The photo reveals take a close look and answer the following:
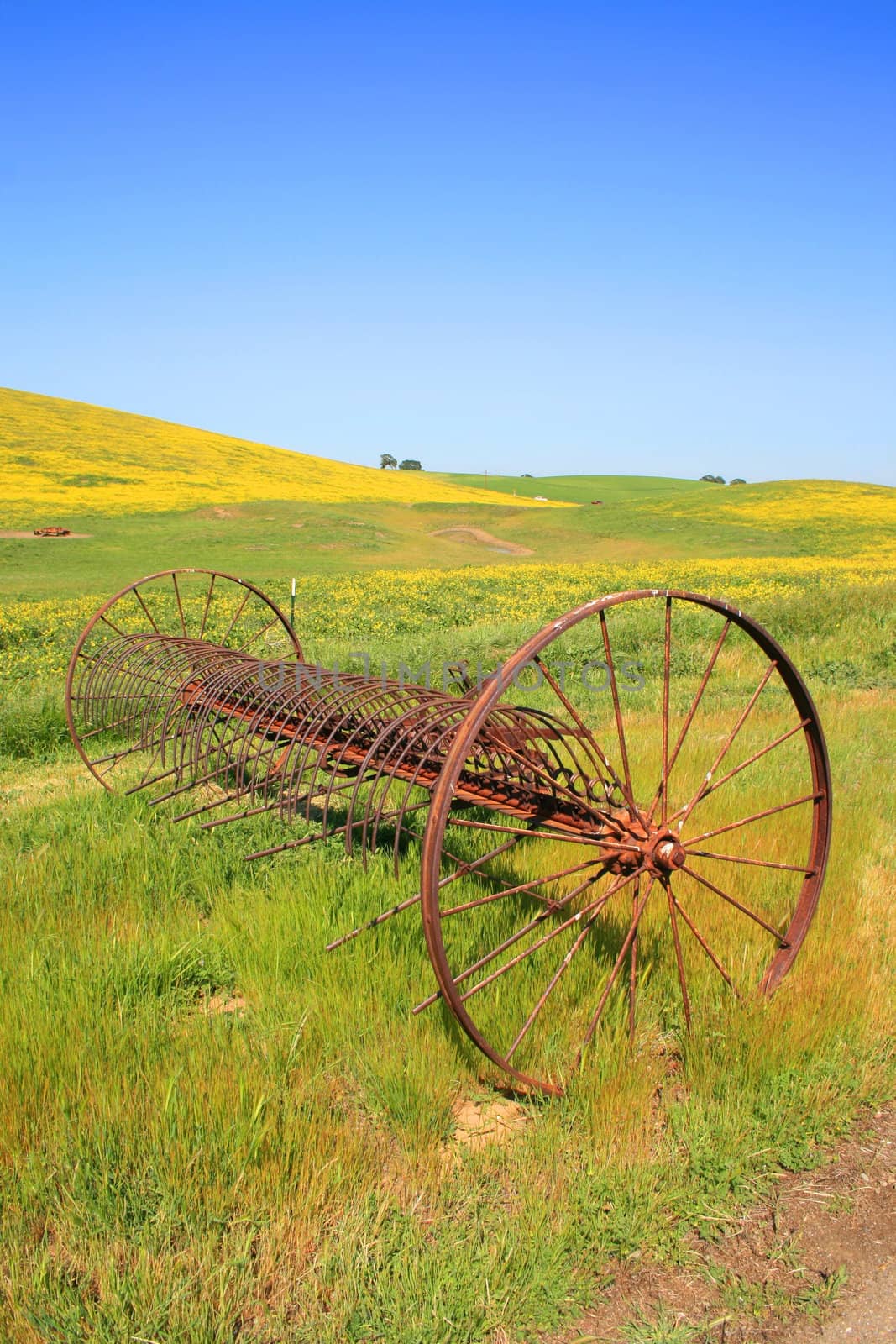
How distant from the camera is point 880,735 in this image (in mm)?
6617

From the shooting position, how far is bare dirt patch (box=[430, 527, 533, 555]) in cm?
2960

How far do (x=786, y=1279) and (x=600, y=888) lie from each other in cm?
174

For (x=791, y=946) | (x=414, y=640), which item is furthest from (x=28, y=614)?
(x=791, y=946)

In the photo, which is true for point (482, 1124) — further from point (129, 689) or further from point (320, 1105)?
point (129, 689)

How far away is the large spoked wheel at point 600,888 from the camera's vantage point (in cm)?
262

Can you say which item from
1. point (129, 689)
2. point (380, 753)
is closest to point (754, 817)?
point (380, 753)

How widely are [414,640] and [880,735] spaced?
19.3ft

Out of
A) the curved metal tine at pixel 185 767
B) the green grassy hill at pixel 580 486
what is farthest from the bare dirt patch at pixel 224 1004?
the green grassy hill at pixel 580 486

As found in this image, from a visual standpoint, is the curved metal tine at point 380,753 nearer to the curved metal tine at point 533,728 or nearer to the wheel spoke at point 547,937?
the curved metal tine at point 533,728

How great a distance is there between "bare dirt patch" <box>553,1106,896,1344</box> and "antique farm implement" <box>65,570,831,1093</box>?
584 mm

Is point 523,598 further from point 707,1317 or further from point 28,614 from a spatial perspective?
point 707,1317

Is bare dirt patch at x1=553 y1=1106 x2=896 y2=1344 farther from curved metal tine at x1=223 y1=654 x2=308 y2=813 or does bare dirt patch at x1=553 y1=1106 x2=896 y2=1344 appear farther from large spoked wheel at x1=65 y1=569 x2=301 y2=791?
large spoked wheel at x1=65 y1=569 x2=301 y2=791

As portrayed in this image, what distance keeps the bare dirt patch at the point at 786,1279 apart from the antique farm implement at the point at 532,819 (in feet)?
1.91

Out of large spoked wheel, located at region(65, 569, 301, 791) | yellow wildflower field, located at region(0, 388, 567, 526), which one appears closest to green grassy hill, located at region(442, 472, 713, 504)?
yellow wildflower field, located at region(0, 388, 567, 526)
